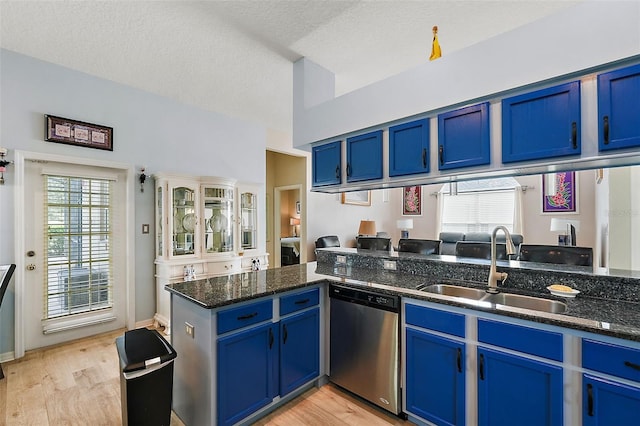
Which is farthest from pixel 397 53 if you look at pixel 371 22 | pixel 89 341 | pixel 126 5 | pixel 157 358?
pixel 89 341

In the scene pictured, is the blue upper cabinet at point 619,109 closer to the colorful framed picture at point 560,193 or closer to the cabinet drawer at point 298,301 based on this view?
the cabinet drawer at point 298,301

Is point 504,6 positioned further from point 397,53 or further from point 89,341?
point 89,341

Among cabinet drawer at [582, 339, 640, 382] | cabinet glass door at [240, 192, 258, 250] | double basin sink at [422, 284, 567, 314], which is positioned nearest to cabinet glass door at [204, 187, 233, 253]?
cabinet glass door at [240, 192, 258, 250]

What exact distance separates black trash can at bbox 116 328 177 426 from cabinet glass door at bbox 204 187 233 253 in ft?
7.50

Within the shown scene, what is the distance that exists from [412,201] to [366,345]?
6163mm

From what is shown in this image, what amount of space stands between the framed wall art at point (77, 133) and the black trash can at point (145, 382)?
2.54m

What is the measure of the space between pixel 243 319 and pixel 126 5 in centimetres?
246

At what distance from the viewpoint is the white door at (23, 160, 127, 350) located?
10.1ft

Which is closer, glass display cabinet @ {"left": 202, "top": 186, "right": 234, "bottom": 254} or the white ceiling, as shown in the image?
the white ceiling

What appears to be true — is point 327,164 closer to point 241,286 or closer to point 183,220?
point 241,286

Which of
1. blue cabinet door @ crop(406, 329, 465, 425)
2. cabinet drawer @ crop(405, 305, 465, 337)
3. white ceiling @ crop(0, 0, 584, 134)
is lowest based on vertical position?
blue cabinet door @ crop(406, 329, 465, 425)

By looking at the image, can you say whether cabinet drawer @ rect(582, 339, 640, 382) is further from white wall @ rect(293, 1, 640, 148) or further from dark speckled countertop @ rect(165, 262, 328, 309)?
dark speckled countertop @ rect(165, 262, 328, 309)

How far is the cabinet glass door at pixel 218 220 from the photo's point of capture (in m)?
4.00

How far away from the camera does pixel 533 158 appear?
6.05 ft
